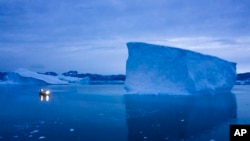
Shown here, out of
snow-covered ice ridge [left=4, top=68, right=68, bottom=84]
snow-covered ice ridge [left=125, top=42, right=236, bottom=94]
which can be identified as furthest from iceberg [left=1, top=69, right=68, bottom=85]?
snow-covered ice ridge [left=125, top=42, right=236, bottom=94]

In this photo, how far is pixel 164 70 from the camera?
90.2 feet

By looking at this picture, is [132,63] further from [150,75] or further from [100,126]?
[100,126]

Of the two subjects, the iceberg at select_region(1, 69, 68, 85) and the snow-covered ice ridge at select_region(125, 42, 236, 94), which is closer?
the snow-covered ice ridge at select_region(125, 42, 236, 94)

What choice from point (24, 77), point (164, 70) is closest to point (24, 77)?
point (24, 77)

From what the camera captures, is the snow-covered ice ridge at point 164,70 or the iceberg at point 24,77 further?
the iceberg at point 24,77

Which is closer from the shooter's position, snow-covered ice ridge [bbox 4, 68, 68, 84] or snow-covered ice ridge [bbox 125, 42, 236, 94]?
snow-covered ice ridge [bbox 125, 42, 236, 94]

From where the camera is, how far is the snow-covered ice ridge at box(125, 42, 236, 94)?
27266 mm

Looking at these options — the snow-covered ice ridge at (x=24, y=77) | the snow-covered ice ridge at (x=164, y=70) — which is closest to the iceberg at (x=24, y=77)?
the snow-covered ice ridge at (x=24, y=77)

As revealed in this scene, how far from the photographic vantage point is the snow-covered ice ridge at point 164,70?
27266mm

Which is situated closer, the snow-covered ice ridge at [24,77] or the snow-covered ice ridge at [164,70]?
the snow-covered ice ridge at [164,70]

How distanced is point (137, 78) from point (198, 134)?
17813 millimetres

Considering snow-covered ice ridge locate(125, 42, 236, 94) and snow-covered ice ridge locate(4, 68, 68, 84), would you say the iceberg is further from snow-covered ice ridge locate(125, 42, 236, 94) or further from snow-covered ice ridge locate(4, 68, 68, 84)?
snow-covered ice ridge locate(125, 42, 236, 94)

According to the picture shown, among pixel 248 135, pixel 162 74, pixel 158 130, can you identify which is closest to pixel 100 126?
pixel 158 130

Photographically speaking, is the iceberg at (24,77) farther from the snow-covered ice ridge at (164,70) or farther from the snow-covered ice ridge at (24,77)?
the snow-covered ice ridge at (164,70)
